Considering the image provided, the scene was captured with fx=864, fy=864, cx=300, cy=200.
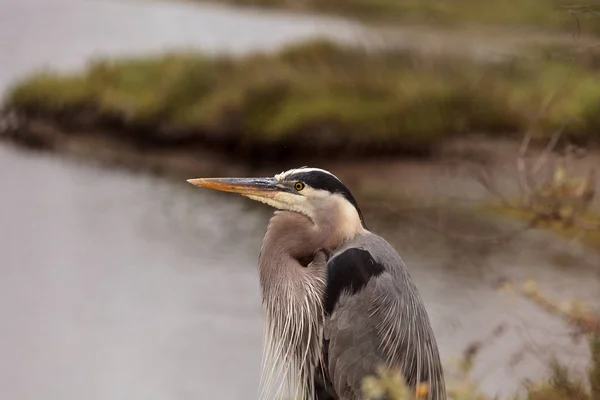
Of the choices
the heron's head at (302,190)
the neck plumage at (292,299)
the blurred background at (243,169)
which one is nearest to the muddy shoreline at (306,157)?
the blurred background at (243,169)

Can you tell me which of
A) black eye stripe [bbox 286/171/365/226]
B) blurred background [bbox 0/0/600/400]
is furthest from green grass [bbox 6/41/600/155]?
black eye stripe [bbox 286/171/365/226]

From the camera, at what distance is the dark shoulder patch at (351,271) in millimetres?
2145

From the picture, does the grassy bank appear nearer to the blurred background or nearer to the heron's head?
the blurred background

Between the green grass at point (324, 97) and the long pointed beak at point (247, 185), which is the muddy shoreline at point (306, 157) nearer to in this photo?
the green grass at point (324, 97)

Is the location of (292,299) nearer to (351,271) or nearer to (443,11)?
(351,271)

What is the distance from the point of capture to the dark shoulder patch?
2145 millimetres

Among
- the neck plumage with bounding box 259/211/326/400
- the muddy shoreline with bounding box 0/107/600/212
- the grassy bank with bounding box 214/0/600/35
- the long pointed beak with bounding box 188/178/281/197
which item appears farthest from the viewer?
the grassy bank with bounding box 214/0/600/35

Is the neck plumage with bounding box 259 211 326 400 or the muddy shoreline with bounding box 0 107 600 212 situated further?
the muddy shoreline with bounding box 0 107 600 212

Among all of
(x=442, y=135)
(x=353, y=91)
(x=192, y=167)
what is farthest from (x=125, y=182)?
(x=442, y=135)

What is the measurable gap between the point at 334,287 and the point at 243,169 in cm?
455

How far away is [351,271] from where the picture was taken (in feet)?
7.06

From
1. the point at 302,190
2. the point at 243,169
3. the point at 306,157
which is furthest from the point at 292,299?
the point at 243,169

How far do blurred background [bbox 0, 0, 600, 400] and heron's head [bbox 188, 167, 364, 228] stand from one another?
2.02 m

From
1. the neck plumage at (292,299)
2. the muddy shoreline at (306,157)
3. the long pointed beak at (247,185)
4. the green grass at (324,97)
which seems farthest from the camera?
the green grass at (324,97)
